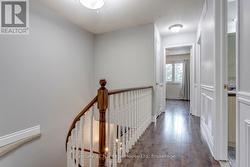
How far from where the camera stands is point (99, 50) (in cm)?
496

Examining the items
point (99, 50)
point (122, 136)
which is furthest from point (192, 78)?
point (122, 136)

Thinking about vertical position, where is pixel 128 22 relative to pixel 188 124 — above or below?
above

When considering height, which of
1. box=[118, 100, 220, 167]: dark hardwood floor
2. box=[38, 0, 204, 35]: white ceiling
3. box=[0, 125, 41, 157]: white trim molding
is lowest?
box=[118, 100, 220, 167]: dark hardwood floor

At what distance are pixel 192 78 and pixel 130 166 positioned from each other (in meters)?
4.08

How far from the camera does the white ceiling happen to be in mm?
3179

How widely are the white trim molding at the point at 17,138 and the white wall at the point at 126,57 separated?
2.40 metres

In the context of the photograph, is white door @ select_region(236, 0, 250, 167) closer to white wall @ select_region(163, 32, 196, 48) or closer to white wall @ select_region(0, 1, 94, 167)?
white wall @ select_region(0, 1, 94, 167)

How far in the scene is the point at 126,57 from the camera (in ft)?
14.9

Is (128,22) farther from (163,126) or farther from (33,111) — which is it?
(33,111)

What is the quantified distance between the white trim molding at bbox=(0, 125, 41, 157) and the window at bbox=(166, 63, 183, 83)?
7639mm

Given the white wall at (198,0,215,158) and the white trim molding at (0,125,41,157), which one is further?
the white trim molding at (0,125,41,157)

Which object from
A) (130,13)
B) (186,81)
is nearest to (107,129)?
(130,13)

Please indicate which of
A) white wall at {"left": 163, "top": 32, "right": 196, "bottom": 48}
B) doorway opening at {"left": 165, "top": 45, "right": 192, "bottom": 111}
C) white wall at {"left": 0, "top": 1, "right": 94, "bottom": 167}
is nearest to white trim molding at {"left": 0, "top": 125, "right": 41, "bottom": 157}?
white wall at {"left": 0, "top": 1, "right": 94, "bottom": 167}

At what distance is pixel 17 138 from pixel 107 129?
71.1 inches
